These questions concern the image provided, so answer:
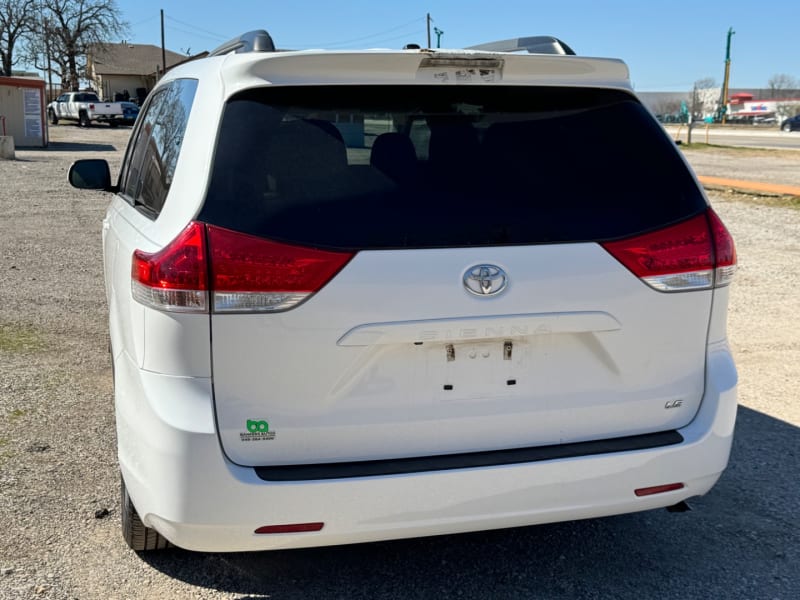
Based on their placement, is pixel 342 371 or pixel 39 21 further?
pixel 39 21

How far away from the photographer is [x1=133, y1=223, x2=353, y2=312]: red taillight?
255 centimetres

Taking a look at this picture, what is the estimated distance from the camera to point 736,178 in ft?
68.7

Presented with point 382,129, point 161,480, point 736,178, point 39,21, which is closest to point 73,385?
point 161,480

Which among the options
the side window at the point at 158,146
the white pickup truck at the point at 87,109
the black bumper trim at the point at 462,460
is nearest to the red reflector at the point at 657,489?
the black bumper trim at the point at 462,460

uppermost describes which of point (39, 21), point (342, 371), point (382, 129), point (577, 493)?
point (39, 21)

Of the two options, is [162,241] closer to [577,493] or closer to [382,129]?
[382,129]

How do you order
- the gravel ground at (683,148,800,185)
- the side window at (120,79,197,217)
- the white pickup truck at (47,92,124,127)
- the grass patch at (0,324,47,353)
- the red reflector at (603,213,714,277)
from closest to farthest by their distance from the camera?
the red reflector at (603,213,714,277), the side window at (120,79,197,217), the grass patch at (0,324,47,353), the gravel ground at (683,148,800,185), the white pickup truck at (47,92,124,127)

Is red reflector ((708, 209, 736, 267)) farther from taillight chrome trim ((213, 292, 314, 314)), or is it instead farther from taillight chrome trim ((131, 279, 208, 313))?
taillight chrome trim ((131, 279, 208, 313))

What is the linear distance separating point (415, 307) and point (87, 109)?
52.0 m

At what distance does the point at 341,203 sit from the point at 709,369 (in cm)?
144

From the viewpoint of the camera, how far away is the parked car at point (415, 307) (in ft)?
8.49

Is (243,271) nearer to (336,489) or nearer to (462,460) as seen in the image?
(336,489)

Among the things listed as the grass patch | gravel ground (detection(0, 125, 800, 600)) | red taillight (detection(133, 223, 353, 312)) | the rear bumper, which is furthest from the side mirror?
red taillight (detection(133, 223, 353, 312))

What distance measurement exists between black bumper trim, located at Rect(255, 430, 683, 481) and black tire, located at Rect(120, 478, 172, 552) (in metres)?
0.88
